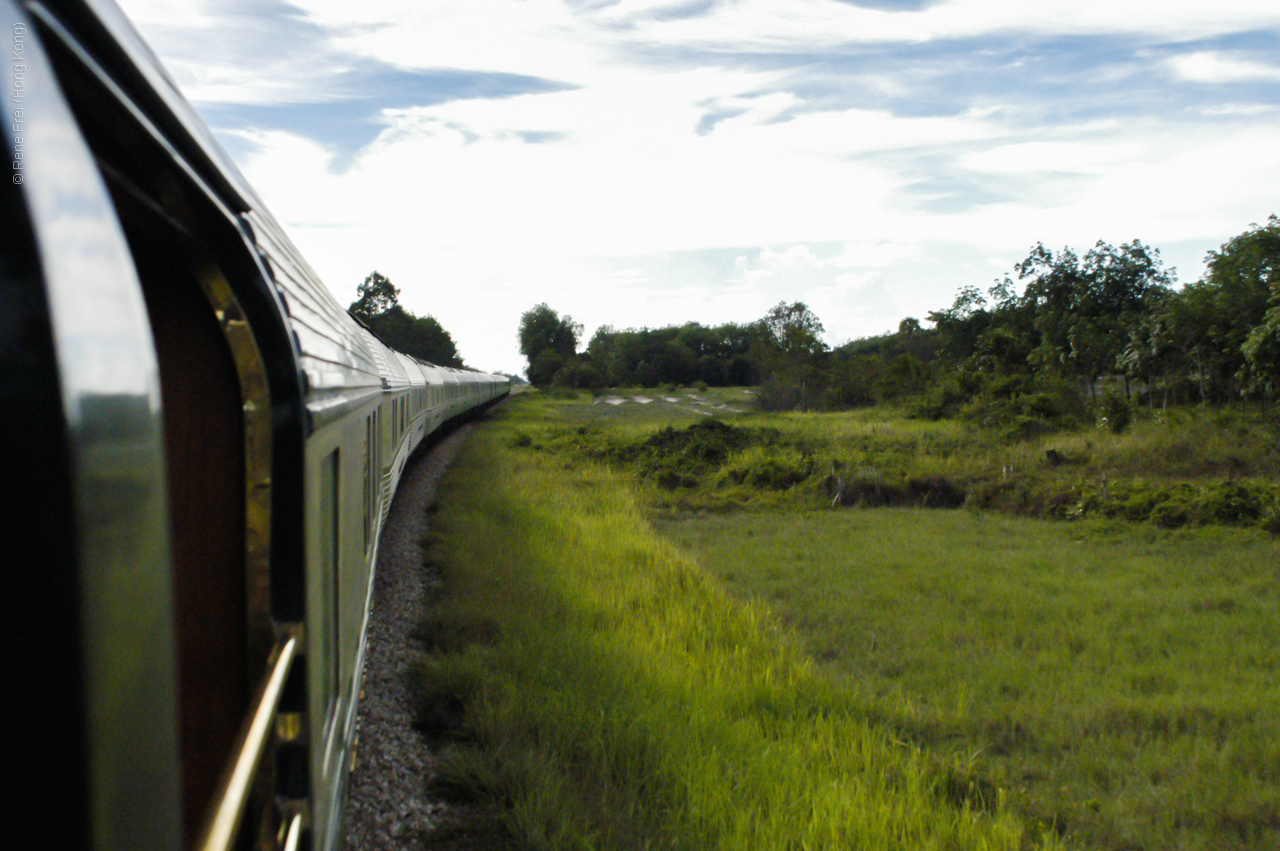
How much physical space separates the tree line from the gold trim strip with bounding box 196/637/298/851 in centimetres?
2035

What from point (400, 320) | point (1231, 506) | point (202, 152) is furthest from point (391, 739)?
point (400, 320)

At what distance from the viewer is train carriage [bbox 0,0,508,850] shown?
0.57 m

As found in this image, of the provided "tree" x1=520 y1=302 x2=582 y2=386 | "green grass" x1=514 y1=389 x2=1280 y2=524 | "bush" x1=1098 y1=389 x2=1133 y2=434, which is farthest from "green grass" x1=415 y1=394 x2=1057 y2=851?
"tree" x1=520 y1=302 x2=582 y2=386

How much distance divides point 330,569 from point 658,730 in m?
2.50

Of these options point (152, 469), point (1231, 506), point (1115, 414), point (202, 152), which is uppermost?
point (202, 152)

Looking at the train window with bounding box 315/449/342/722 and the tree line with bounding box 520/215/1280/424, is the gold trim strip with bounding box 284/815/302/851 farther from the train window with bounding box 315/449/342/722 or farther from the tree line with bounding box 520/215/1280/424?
the tree line with bounding box 520/215/1280/424

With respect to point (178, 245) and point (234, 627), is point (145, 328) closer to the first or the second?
point (178, 245)

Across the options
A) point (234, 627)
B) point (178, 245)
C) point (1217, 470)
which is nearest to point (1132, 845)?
point (234, 627)

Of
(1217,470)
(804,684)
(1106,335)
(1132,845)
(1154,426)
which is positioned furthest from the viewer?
(1106,335)

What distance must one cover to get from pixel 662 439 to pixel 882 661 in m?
13.2

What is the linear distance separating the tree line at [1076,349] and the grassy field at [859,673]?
9.48 metres

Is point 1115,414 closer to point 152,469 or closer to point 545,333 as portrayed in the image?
point 152,469

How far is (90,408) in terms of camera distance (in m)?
0.61

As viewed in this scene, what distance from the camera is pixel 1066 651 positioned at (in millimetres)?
6934
